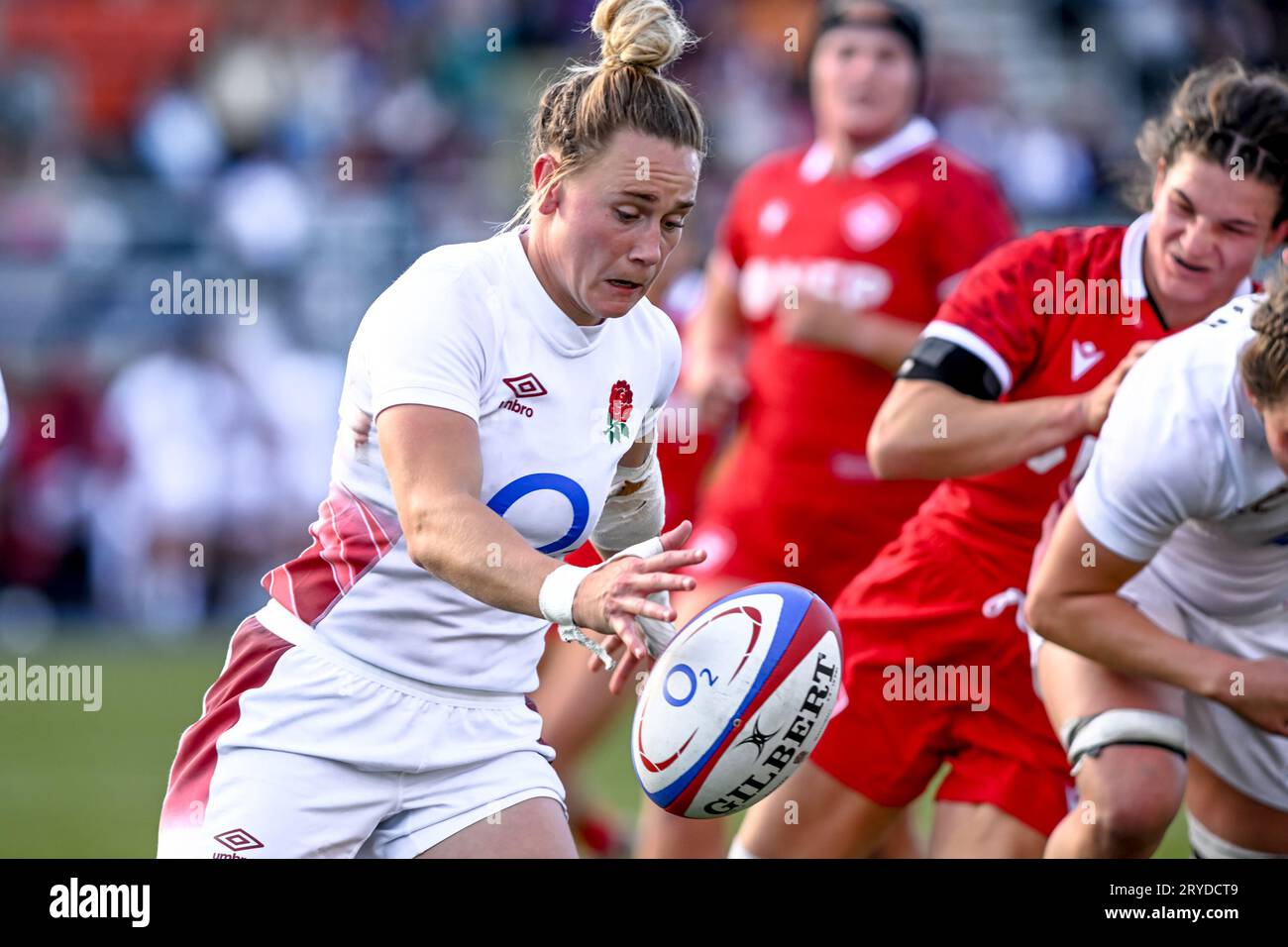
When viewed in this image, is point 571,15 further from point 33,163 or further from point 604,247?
point 604,247

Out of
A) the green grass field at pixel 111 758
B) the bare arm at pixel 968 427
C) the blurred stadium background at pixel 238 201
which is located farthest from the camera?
the blurred stadium background at pixel 238 201

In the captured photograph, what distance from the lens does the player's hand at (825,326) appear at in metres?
5.81

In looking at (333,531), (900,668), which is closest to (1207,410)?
(900,668)

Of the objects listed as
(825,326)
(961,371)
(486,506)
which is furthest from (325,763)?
(825,326)

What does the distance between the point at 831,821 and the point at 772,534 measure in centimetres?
157

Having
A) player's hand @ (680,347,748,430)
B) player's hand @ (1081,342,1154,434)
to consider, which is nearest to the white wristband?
player's hand @ (1081,342,1154,434)

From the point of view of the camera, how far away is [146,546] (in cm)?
1414

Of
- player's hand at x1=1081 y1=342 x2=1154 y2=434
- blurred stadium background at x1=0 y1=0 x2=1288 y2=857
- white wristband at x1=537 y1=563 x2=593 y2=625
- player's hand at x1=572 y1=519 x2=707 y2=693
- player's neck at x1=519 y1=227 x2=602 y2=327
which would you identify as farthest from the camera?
blurred stadium background at x1=0 y1=0 x2=1288 y2=857

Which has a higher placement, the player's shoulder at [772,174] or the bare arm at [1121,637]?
the player's shoulder at [772,174]

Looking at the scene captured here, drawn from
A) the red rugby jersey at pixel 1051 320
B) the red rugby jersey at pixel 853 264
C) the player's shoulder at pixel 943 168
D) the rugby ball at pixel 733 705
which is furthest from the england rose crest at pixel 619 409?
the player's shoulder at pixel 943 168

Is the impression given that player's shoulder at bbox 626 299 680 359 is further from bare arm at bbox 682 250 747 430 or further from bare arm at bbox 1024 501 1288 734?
bare arm at bbox 682 250 747 430

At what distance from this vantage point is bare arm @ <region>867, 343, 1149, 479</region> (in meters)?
4.31

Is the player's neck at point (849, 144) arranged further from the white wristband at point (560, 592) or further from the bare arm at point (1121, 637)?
the white wristband at point (560, 592)

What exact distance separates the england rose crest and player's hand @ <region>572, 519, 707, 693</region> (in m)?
0.72
